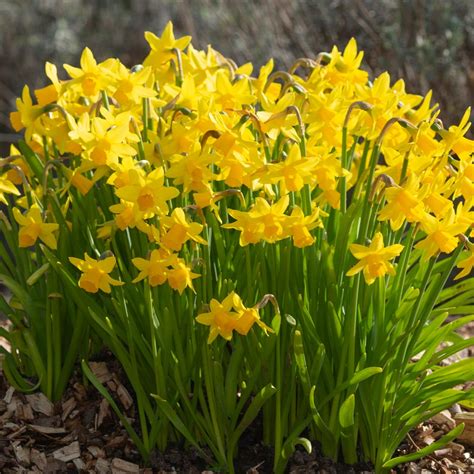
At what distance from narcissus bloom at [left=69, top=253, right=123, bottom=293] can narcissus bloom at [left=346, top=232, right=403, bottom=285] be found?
555mm

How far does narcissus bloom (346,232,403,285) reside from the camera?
1924 mm

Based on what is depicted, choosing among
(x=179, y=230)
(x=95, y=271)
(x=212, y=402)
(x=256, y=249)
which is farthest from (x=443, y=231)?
(x=95, y=271)

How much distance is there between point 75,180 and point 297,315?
2.20 feet

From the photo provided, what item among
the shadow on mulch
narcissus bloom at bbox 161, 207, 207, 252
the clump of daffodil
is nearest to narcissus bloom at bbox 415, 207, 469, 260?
the clump of daffodil

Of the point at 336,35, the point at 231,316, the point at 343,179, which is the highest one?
the point at 336,35

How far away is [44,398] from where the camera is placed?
2500 mm

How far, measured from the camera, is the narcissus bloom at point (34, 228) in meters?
2.21

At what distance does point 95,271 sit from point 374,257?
65cm

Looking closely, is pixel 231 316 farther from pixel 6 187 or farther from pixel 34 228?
pixel 6 187

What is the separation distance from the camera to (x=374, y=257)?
193cm

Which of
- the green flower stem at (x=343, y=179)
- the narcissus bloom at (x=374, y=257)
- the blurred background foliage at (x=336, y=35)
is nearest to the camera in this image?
the narcissus bloom at (x=374, y=257)

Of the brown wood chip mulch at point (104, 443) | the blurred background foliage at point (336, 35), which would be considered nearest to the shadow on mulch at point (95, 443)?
the brown wood chip mulch at point (104, 443)

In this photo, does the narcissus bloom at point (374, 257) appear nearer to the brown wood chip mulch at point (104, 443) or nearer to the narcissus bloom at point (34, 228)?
the brown wood chip mulch at point (104, 443)

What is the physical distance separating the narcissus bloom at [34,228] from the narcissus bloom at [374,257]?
Answer: 0.78 meters
